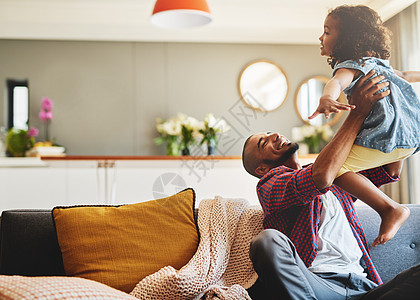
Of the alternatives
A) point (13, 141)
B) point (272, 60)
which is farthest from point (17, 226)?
point (272, 60)

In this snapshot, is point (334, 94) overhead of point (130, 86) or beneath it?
beneath

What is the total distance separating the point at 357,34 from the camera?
1329 millimetres

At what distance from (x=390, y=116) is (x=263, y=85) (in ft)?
13.5

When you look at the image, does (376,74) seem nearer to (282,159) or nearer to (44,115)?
(282,159)

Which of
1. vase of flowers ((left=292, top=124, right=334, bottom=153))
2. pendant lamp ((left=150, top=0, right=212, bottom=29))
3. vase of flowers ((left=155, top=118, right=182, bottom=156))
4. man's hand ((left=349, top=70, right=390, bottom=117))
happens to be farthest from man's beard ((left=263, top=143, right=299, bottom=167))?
vase of flowers ((left=292, top=124, right=334, bottom=153))

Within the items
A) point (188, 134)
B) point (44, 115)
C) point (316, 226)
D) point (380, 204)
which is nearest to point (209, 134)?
point (188, 134)

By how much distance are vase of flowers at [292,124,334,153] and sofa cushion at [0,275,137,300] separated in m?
4.09

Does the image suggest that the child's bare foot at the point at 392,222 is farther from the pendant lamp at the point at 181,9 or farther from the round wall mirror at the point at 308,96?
the round wall mirror at the point at 308,96

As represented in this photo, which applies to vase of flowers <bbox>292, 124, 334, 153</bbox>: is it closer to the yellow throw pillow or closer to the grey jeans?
the yellow throw pillow

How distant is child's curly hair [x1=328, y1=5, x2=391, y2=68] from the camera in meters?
1.33

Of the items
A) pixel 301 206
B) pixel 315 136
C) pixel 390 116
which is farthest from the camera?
pixel 315 136

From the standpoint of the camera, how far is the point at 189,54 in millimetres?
5273

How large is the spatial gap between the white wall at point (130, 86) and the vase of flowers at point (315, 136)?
0.77 ft

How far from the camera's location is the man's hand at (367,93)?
51.6 inches
